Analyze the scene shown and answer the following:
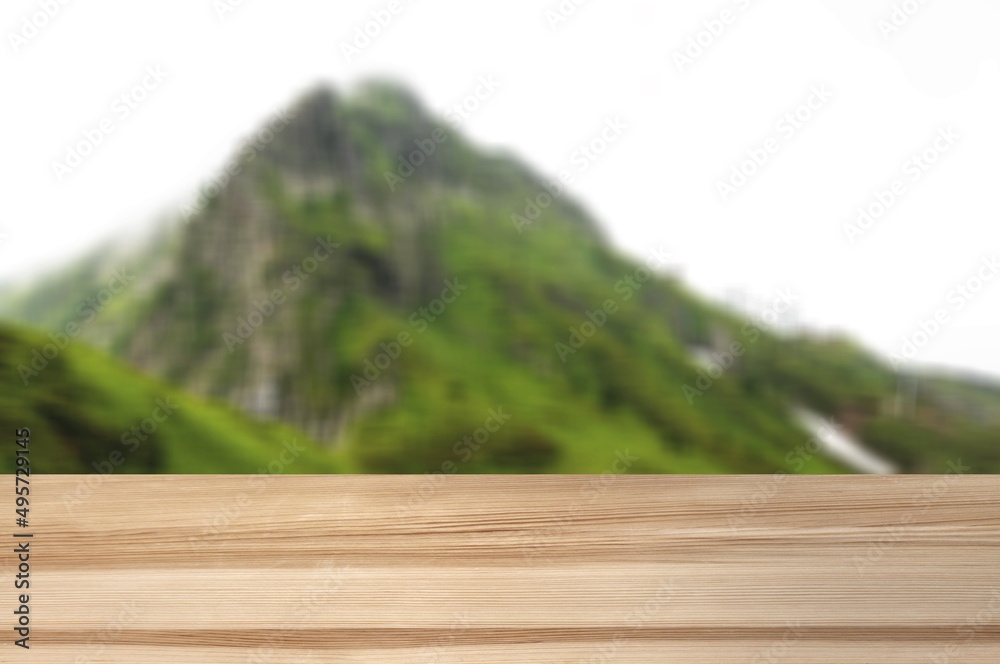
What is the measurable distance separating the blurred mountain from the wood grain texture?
0.17 ft

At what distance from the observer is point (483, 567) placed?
747mm

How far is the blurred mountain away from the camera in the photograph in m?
0.73

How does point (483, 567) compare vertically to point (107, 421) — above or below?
below

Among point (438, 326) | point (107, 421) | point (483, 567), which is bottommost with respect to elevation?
point (483, 567)

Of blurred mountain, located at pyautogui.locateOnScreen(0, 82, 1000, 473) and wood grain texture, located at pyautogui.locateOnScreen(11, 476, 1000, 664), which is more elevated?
blurred mountain, located at pyautogui.locateOnScreen(0, 82, 1000, 473)

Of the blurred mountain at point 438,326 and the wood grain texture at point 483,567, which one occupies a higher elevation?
the blurred mountain at point 438,326

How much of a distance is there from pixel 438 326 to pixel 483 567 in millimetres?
300

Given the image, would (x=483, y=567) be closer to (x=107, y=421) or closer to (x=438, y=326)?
(x=438, y=326)

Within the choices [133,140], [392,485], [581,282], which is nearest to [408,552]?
[392,485]

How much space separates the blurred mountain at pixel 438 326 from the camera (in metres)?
0.73

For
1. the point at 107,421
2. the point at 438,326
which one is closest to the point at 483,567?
the point at 438,326

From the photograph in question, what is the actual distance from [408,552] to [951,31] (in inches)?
36.7

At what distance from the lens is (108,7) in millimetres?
733

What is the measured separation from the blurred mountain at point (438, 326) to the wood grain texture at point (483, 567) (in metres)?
0.05
